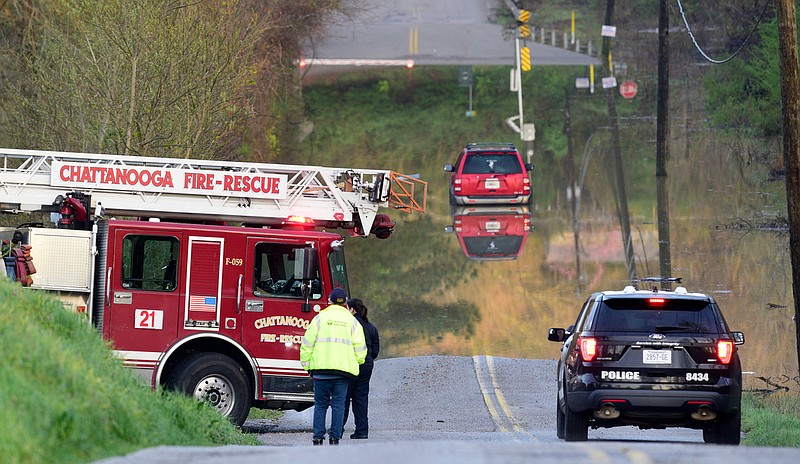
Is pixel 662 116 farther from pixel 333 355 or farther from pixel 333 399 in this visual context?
pixel 333 355

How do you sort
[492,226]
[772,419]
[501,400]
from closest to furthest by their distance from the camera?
[772,419]
[501,400]
[492,226]

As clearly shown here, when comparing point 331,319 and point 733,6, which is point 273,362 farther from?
point 733,6

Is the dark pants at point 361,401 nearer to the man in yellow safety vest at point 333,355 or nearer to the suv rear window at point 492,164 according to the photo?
the man in yellow safety vest at point 333,355

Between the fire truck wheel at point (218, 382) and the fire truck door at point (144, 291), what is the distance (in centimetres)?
37

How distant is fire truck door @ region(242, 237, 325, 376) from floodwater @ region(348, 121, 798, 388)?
19.5ft

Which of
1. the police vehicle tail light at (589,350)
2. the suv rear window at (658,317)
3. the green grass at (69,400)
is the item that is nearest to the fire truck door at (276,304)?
the green grass at (69,400)

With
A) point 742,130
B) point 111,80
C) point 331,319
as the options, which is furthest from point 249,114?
point 742,130

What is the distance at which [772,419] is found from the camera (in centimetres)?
1664

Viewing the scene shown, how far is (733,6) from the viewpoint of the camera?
208 feet

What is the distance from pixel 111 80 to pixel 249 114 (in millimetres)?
4589

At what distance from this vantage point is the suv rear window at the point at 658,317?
583 inches

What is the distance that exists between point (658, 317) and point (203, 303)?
16.8ft

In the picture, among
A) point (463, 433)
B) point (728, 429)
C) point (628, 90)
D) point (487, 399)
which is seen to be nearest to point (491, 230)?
point (487, 399)

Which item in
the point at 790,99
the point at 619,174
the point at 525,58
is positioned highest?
the point at 525,58
